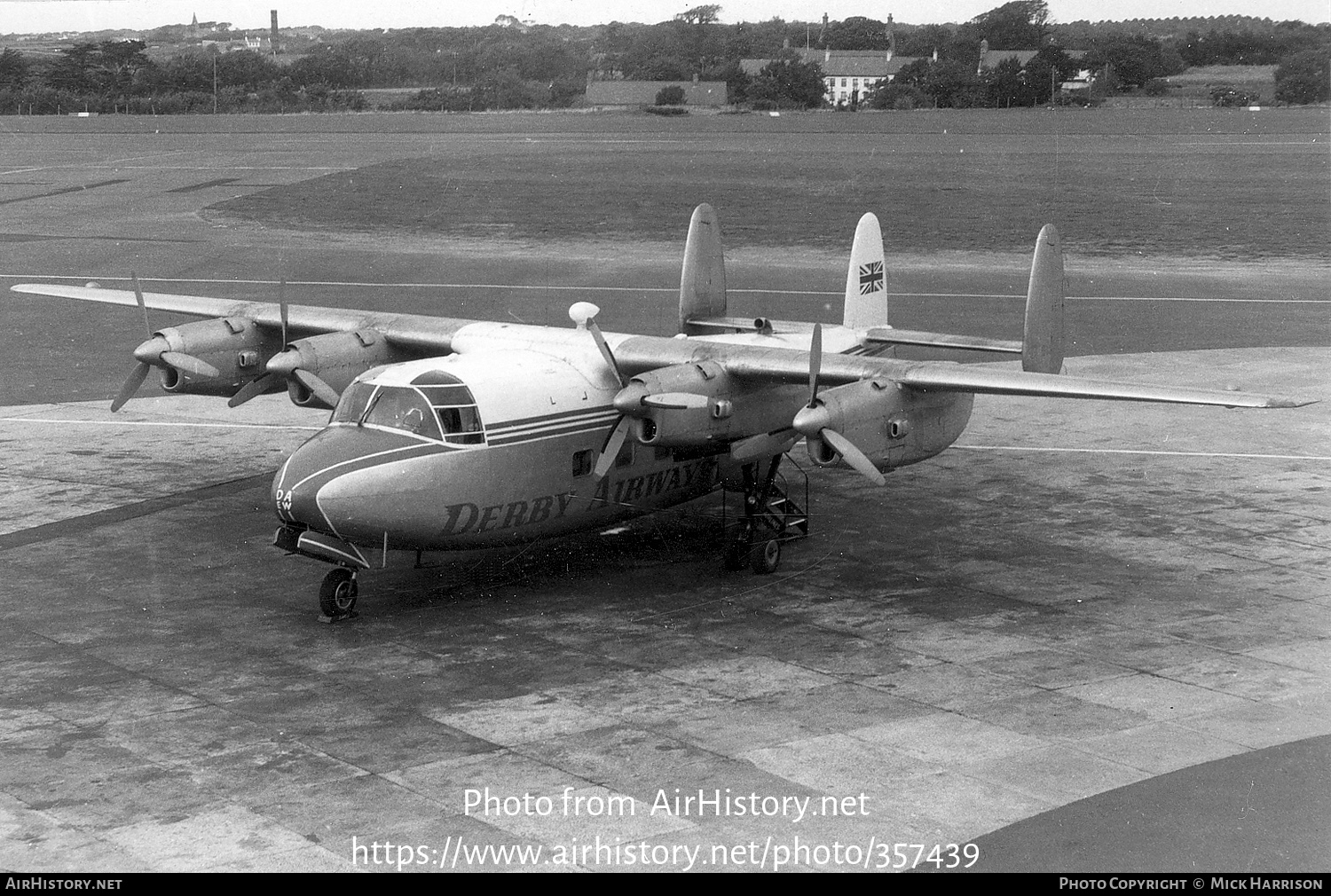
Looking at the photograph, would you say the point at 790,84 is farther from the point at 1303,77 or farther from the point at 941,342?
the point at 941,342

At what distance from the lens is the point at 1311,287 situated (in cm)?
5572

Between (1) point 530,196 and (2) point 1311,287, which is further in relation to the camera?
(1) point 530,196

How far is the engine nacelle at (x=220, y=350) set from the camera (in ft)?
81.3

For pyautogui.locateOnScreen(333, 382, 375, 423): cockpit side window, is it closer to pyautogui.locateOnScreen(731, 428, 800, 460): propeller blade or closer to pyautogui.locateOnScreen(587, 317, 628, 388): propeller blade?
pyautogui.locateOnScreen(587, 317, 628, 388): propeller blade

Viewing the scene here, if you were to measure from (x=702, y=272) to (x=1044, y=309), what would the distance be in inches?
253

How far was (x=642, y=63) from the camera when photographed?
105 meters

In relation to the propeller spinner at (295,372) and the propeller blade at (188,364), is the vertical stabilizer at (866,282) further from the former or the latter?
the propeller blade at (188,364)

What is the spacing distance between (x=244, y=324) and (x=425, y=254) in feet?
132

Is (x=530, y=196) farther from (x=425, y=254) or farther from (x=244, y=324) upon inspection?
(x=244, y=324)

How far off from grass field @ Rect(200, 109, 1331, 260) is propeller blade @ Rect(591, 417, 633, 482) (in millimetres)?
48610

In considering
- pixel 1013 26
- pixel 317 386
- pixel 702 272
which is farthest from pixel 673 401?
pixel 1013 26

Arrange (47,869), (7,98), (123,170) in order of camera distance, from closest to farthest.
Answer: (47,869) → (123,170) → (7,98)

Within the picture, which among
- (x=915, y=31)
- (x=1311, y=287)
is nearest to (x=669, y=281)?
(x=1311, y=287)

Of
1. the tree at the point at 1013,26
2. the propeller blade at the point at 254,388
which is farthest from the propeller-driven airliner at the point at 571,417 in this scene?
the tree at the point at 1013,26
